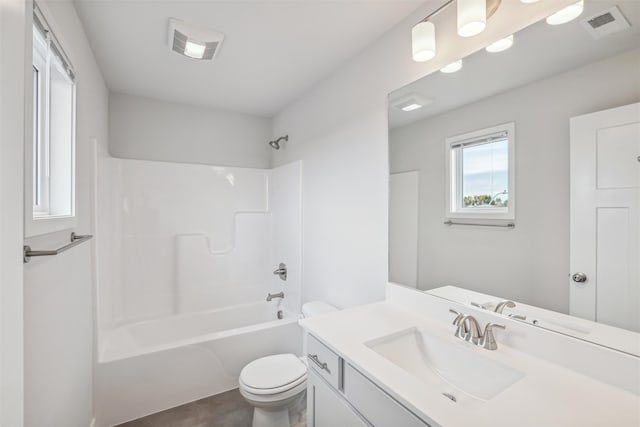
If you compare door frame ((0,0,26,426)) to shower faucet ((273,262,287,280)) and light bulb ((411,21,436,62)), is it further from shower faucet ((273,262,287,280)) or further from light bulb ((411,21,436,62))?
shower faucet ((273,262,287,280))

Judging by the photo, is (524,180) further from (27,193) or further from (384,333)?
(27,193)

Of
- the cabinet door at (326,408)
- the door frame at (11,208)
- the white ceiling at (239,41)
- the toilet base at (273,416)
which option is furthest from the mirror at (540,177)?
the door frame at (11,208)

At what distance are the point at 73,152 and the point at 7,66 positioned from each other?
100 cm

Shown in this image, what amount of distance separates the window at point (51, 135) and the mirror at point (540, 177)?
63.4 inches

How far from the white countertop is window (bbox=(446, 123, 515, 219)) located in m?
0.52

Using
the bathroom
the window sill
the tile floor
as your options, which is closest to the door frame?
the bathroom

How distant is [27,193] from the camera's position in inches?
35.4

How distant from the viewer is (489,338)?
1.12 m

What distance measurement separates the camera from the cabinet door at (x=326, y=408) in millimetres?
1071

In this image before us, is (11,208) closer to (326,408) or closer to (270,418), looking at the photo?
(326,408)

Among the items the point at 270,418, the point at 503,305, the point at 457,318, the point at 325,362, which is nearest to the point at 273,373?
the point at 270,418

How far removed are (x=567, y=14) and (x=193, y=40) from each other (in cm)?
189

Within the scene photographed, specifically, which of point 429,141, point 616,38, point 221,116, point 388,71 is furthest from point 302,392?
point 221,116

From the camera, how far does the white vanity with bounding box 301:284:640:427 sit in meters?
0.78
